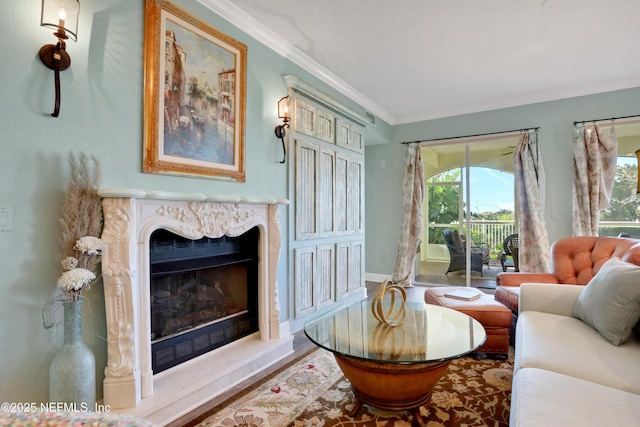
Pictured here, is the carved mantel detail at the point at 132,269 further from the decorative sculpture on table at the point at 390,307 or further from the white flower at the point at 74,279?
the decorative sculpture on table at the point at 390,307

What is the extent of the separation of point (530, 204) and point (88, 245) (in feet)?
15.9

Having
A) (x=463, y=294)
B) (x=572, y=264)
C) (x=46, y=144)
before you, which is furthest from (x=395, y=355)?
(x=572, y=264)

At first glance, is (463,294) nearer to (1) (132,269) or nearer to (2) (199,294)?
(2) (199,294)

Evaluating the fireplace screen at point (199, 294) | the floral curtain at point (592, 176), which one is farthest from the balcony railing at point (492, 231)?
the fireplace screen at point (199, 294)

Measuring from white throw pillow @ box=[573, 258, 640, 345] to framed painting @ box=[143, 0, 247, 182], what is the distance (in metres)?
2.47

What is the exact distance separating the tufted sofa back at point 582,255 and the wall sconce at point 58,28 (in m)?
3.90

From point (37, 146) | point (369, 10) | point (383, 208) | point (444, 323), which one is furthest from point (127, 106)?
point (383, 208)

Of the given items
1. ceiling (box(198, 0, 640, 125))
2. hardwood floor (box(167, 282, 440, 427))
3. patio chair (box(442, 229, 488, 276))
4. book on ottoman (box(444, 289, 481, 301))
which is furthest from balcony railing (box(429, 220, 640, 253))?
hardwood floor (box(167, 282, 440, 427))

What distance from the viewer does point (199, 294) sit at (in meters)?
2.46

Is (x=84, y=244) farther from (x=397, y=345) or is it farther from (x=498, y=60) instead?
(x=498, y=60)

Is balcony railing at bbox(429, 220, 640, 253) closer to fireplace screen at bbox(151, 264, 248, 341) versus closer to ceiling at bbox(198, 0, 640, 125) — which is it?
ceiling at bbox(198, 0, 640, 125)

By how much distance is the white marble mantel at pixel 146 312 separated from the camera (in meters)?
1.73

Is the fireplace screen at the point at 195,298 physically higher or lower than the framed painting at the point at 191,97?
lower

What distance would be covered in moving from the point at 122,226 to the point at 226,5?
5.94 ft
